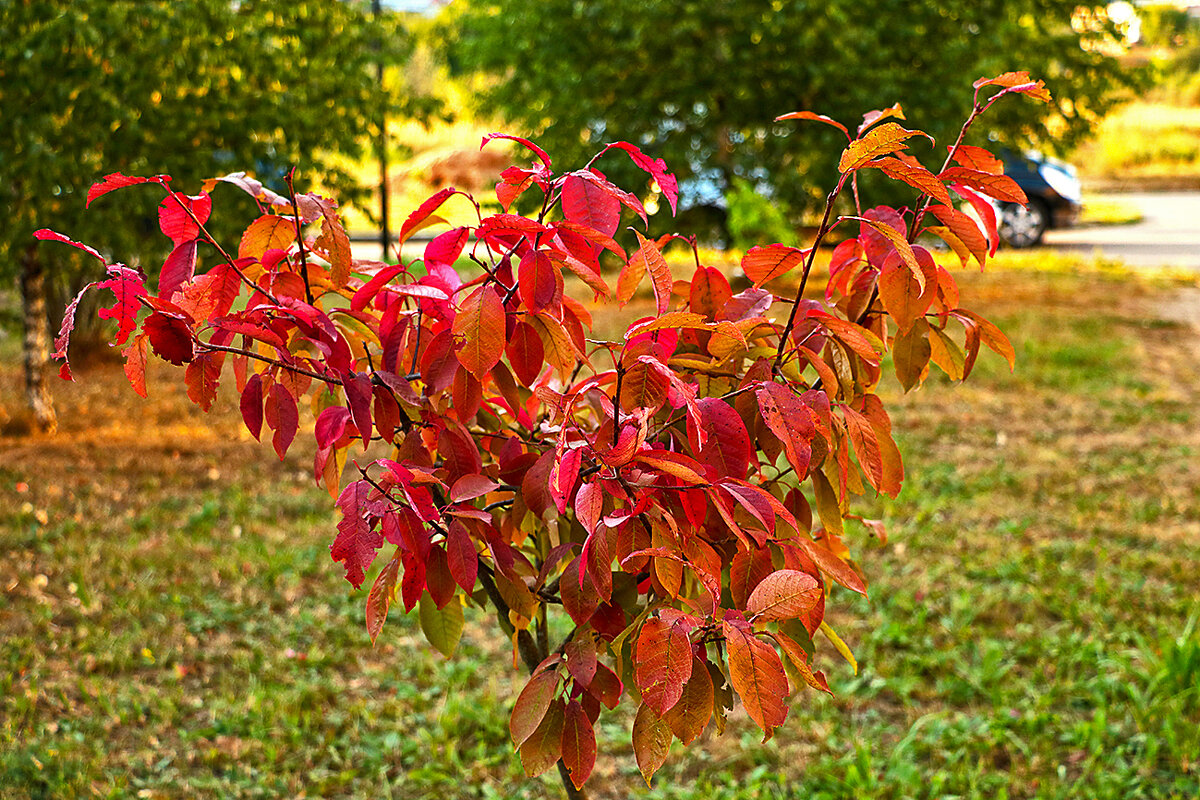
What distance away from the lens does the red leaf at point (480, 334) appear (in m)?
1.21

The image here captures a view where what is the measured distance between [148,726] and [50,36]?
278 centimetres

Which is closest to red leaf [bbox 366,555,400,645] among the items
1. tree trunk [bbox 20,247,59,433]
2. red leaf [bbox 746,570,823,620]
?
red leaf [bbox 746,570,823,620]

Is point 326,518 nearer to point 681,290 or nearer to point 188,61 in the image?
point 188,61

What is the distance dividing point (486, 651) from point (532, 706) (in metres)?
2.14

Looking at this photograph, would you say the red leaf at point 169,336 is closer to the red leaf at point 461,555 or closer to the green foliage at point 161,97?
the red leaf at point 461,555

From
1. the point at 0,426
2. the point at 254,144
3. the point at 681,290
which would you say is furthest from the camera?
the point at 0,426

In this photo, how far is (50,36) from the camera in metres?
4.02

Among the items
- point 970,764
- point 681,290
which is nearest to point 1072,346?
point 970,764

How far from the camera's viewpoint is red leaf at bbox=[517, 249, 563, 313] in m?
1.25

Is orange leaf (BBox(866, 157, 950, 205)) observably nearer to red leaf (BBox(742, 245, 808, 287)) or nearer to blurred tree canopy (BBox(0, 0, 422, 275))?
red leaf (BBox(742, 245, 808, 287))

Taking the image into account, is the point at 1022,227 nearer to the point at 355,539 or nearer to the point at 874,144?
the point at 874,144

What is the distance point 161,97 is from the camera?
197 inches

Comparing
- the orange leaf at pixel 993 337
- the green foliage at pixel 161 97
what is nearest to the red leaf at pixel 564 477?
the orange leaf at pixel 993 337

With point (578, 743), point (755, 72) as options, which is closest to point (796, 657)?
point (578, 743)
